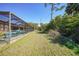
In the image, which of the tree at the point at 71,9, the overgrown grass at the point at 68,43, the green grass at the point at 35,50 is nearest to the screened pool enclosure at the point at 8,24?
the green grass at the point at 35,50

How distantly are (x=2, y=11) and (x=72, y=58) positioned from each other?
353cm

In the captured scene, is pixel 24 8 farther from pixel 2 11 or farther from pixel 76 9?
pixel 76 9

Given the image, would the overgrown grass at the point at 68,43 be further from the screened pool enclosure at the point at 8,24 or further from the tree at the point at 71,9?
the screened pool enclosure at the point at 8,24

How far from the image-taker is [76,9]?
7.72 m

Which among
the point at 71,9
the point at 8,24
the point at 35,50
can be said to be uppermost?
the point at 71,9

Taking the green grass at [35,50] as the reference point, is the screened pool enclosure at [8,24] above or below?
above

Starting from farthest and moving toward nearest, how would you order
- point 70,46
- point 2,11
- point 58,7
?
point 58,7 → point 2,11 → point 70,46

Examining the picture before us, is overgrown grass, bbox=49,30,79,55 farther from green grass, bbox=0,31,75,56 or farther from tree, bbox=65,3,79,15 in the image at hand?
tree, bbox=65,3,79,15

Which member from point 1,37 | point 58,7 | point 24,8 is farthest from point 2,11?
point 58,7

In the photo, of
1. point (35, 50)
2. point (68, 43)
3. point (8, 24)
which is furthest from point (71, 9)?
point (8, 24)

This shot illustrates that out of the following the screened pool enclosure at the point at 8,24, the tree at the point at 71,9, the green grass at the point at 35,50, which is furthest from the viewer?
the tree at the point at 71,9

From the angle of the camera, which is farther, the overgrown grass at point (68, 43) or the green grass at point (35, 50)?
the overgrown grass at point (68, 43)

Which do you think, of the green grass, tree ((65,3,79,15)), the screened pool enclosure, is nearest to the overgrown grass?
the green grass

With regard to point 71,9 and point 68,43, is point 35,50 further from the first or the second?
point 71,9
